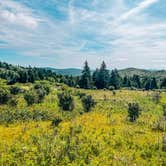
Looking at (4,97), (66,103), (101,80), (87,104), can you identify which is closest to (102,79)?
(101,80)

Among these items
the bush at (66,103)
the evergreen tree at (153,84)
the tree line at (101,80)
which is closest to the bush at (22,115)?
the bush at (66,103)

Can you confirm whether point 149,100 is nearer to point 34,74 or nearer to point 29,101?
point 29,101

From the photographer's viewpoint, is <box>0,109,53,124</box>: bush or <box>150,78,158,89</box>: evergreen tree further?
<box>150,78,158,89</box>: evergreen tree

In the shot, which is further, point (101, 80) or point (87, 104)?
point (101, 80)

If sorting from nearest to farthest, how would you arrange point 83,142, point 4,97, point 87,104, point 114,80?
point 83,142 < point 4,97 < point 87,104 < point 114,80

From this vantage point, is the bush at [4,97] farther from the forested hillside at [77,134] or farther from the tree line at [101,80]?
the tree line at [101,80]

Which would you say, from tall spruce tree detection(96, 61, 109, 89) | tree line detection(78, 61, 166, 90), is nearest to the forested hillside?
tree line detection(78, 61, 166, 90)

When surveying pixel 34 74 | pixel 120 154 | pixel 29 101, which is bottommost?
pixel 120 154

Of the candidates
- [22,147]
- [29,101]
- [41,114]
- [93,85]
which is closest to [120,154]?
[22,147]

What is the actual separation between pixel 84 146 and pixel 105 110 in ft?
71.2

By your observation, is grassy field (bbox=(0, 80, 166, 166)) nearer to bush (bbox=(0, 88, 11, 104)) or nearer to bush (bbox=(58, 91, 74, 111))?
bush (bbox=(58, 91, 74, 111))

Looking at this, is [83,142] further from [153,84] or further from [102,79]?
[153,84]

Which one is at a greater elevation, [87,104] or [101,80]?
[101,80]

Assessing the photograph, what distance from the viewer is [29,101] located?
46.2m
